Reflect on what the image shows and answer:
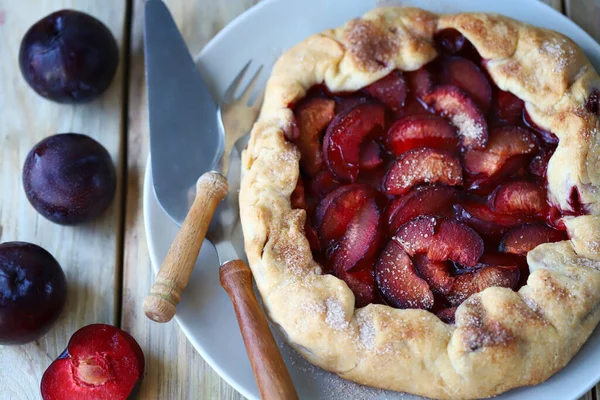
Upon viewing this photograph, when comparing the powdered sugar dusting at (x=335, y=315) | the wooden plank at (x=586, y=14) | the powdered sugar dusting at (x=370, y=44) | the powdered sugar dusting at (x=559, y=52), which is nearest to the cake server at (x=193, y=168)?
the powdered sugar dusting at (x=335, y=315)

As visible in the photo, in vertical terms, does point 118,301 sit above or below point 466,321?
below

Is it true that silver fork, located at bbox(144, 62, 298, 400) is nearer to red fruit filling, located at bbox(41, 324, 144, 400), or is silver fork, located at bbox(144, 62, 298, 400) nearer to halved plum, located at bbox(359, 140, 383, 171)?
red fruit filling, located at bbox(41, 324, 144, 400)

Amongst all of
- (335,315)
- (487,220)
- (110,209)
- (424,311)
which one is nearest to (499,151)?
(487,220)

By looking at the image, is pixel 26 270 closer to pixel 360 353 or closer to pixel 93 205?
pixel 93 205

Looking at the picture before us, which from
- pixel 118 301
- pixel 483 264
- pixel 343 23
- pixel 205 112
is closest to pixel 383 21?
pixel 343 23

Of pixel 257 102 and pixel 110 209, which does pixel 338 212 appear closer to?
pixel 257 102

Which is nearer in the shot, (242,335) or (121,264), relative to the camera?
(242,335)

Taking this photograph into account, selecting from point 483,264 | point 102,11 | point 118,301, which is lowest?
point 118,301
